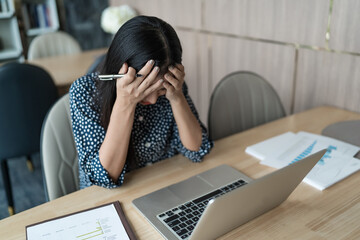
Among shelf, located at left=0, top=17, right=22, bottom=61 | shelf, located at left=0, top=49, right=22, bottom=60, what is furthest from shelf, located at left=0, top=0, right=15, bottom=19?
shelf, located at left=0, top=49, right=22, bottom=60

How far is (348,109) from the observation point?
5.12 ft

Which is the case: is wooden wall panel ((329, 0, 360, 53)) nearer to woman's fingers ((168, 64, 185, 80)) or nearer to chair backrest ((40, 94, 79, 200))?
woman's fingers ((168, 64, 185, 80))

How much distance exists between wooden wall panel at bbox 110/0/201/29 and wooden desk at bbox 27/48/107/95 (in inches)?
24.4

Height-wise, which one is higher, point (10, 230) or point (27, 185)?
point (10, 230)

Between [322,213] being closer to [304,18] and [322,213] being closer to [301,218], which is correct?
[301,218]

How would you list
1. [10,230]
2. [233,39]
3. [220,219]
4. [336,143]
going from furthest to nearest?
[233,39] < [336,143] < [10,230] < [220,219]

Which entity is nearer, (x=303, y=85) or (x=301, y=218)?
(x=301, y=218)

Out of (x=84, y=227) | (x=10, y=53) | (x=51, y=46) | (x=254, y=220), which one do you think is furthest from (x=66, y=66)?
(x=254, y=220)

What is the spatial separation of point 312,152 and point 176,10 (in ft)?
5.86

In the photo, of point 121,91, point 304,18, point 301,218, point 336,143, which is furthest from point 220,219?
point 304,18

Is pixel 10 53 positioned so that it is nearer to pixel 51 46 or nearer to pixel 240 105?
pixel 51 46

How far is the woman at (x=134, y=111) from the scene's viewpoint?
93cm

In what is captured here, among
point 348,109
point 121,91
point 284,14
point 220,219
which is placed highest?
Result: point 284,14

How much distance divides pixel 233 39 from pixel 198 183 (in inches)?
53.2
